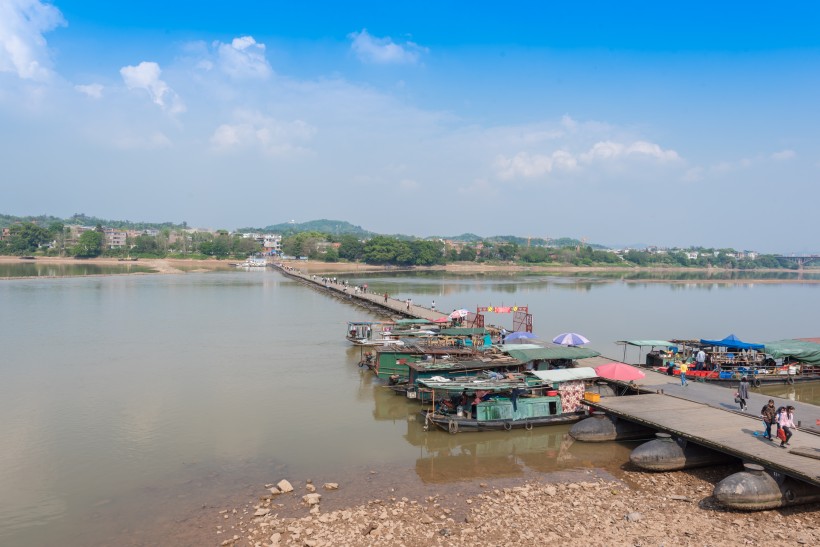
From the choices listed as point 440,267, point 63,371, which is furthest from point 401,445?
point 440,267

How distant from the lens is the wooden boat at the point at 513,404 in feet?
60.2

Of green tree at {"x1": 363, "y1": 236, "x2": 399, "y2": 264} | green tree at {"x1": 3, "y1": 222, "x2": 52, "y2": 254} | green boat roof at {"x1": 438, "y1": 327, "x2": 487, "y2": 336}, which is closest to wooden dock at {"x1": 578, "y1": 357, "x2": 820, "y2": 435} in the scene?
green boat roof at {"x1": 438, "y1": 327, "x2": 487, "y2": 336}

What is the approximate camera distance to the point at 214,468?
1552 centimetres

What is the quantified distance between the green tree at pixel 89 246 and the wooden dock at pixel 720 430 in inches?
5199

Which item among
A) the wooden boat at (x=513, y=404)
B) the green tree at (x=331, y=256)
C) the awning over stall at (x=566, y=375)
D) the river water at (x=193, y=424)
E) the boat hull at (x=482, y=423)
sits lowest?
the river water at (x=193, y=424)

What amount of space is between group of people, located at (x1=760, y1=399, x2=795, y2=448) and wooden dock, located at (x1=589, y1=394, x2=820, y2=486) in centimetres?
19

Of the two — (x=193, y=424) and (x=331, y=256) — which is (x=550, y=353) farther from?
(x=331, y=256)

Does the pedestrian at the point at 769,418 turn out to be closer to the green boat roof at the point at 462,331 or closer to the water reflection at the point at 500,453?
the water reflection at the point at 500,453

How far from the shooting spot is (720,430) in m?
15.7

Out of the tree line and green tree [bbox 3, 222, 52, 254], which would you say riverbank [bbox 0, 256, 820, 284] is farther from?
green tree [bbox 3, 222, 52, 254]

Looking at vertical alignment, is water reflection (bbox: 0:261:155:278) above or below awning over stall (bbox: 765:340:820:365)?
below

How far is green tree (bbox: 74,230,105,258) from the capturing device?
124m

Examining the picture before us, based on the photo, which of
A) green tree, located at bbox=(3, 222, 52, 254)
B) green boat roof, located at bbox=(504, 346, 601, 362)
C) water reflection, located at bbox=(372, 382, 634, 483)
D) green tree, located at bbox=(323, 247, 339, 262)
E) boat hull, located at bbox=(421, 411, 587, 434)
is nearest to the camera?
water reflection, located at bbox=(372, 382, 634, 483)

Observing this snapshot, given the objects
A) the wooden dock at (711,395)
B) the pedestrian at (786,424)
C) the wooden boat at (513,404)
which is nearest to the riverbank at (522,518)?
the pedestrian at (786,424)
